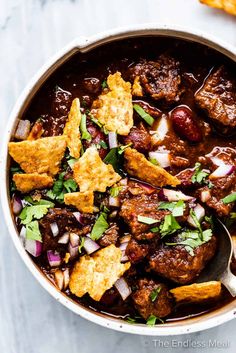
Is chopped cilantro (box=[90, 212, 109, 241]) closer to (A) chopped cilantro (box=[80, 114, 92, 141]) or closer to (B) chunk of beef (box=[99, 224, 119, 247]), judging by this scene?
(B) chunk of beef (box=[99, 224, 119, 247])

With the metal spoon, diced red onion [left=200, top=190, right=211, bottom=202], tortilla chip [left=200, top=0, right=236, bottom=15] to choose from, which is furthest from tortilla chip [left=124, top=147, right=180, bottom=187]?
tortilla chip [left=200, top=0, right=236, bottom=15]

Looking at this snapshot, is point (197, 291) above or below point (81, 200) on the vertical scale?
below

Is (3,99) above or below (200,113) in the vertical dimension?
above

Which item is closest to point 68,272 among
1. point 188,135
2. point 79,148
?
point 79,148

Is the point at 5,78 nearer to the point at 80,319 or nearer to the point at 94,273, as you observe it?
the point at 94,273

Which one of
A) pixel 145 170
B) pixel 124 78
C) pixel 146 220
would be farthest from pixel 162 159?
pixel 124 78

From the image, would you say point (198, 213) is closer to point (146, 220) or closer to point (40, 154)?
point (146, 220)
